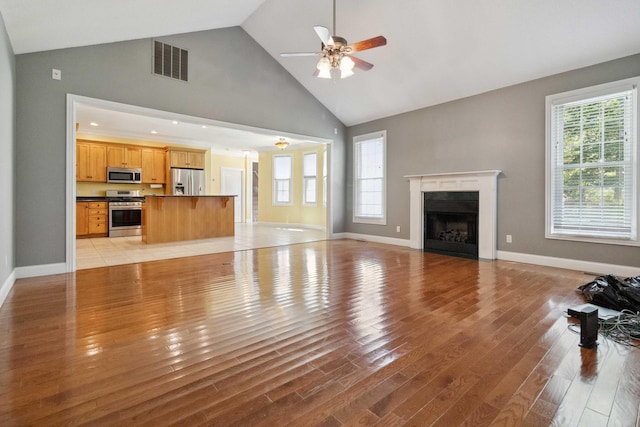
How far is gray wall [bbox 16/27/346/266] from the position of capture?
387 cm

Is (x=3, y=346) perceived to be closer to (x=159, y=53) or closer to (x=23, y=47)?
(x=23, y=47)

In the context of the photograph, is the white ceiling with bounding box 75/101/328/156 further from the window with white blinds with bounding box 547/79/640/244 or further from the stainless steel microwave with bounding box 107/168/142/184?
the window with white blinds with bounding box 547/79/640/244

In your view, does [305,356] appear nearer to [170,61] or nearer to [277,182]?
[170,61]

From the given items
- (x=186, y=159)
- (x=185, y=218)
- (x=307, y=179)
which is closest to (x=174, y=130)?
(x=186, y=159)

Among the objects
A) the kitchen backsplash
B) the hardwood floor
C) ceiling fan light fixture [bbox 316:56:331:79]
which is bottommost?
the hardwood floor

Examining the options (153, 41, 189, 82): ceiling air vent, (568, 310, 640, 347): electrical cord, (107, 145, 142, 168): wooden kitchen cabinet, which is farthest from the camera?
(107, 145, 142, 168): wooden kitchen cabinet

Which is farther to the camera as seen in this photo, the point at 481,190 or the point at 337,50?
the point at 481,190

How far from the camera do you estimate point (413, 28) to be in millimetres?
4531

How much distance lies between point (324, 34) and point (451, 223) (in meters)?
4.06

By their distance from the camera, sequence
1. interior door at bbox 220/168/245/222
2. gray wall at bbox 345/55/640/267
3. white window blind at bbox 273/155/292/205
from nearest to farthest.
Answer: gray wall at bbox 345/55/640/267, white window blind at bbox 273/155/292/205, interior door at bbox 220/168/245/222

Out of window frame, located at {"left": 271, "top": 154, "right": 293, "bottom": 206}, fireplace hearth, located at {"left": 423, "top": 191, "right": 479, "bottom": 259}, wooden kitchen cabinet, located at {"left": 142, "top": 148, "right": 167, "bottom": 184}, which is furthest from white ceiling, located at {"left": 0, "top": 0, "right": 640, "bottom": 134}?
wooden kitchen cabinet, located at {"left": 142, "top": 148, "right": 167, "bottom": 184}

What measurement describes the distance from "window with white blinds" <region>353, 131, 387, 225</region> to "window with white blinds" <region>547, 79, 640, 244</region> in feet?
10.4

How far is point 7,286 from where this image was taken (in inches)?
127

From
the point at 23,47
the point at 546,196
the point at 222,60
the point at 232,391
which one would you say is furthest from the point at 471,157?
the point at 23,47
